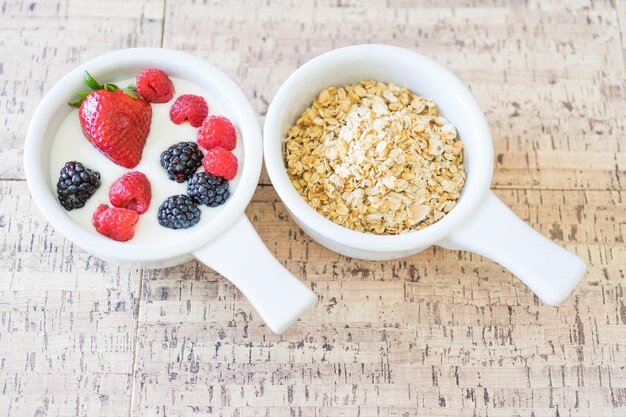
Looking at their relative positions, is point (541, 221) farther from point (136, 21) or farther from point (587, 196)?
point (136, 21)

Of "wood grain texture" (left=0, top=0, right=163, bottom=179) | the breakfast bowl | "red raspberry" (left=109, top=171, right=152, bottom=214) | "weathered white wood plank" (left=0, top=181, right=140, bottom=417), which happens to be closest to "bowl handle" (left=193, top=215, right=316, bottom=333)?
the breakfast bowl

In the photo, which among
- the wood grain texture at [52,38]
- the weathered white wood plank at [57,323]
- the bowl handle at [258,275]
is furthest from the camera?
the wood grain texture at [52,38]

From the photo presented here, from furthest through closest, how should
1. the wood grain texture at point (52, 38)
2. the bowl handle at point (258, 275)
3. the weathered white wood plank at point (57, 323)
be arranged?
1. the wood grain texture at point (52, 38)
2. the weathered white wood plank at point (57, 323)
3. the bowl handle at point (258, 275)

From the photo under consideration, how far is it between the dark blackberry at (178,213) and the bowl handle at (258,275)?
0.14 feet

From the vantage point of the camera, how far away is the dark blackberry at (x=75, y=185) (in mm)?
973

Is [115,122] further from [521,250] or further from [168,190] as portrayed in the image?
[521,250]

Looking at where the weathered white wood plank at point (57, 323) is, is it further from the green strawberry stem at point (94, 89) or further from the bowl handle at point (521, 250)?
the bowl handle at point (521, 250)

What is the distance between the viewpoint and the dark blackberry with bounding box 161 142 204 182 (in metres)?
1.00

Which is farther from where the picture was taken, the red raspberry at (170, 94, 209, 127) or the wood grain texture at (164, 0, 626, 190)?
the wood grain texture at (164, 0, 626, 190)

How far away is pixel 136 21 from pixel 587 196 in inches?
32.0

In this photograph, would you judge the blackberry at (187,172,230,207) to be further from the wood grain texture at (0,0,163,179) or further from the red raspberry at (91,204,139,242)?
the wood grain texture at (0,0,163,179)

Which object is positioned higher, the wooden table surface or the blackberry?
the blackberry

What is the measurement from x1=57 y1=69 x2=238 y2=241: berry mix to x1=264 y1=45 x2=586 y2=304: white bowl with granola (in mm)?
78

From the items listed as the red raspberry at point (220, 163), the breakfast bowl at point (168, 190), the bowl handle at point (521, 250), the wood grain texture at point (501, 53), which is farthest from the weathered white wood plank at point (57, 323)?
the bowl handle at point (521, 250)
